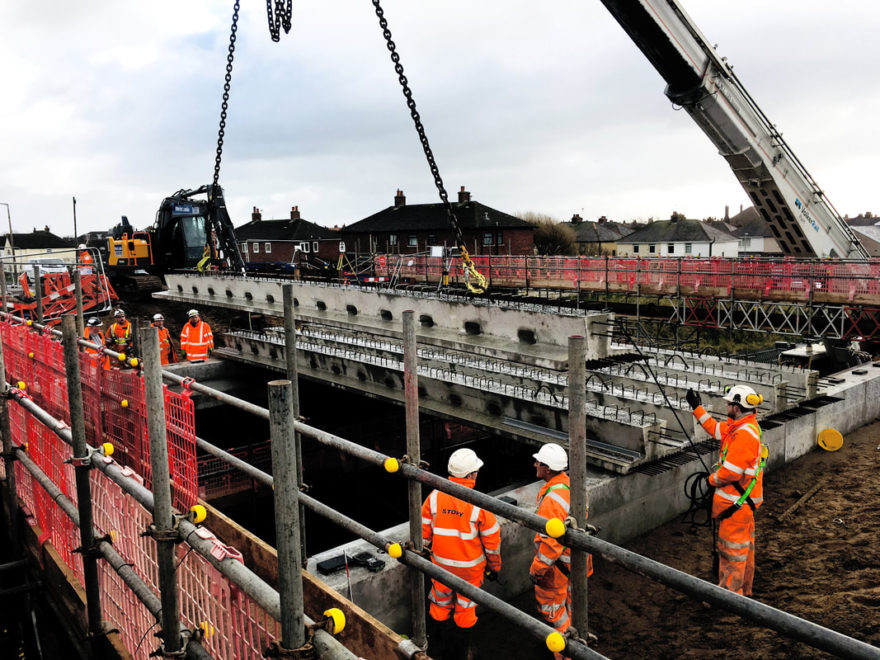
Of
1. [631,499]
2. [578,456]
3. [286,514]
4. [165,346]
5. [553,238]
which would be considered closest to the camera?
[286,514]

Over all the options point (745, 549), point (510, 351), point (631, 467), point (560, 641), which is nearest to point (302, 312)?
point (510, 351)

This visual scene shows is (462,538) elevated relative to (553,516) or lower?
lower

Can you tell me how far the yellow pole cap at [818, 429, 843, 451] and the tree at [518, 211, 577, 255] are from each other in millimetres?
47531

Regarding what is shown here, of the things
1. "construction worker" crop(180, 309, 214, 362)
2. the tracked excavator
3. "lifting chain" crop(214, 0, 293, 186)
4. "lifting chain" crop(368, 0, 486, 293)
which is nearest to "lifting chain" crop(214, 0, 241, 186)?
"lifting chain" crop(214, 0, 293, 186)

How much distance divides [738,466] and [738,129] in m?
13.0

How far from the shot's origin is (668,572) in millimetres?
1933

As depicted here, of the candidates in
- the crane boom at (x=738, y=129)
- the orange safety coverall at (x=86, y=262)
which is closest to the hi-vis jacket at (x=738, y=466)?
the crane boom at (x=738, y=129)

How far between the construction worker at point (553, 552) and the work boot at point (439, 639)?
91 centimetres

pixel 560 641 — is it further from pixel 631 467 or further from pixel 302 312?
pixel 302 312

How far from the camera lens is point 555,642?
7.57 feet

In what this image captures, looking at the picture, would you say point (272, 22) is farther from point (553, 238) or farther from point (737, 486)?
point (553, 238)

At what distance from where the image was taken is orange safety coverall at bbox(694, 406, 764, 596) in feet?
18.7

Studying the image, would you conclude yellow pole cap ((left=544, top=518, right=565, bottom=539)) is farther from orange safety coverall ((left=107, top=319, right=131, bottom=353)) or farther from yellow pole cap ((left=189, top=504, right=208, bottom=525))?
orange safety coverall ((left=107, top=319, right=131, bottom=353))

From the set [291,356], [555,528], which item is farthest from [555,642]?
[291,356]
